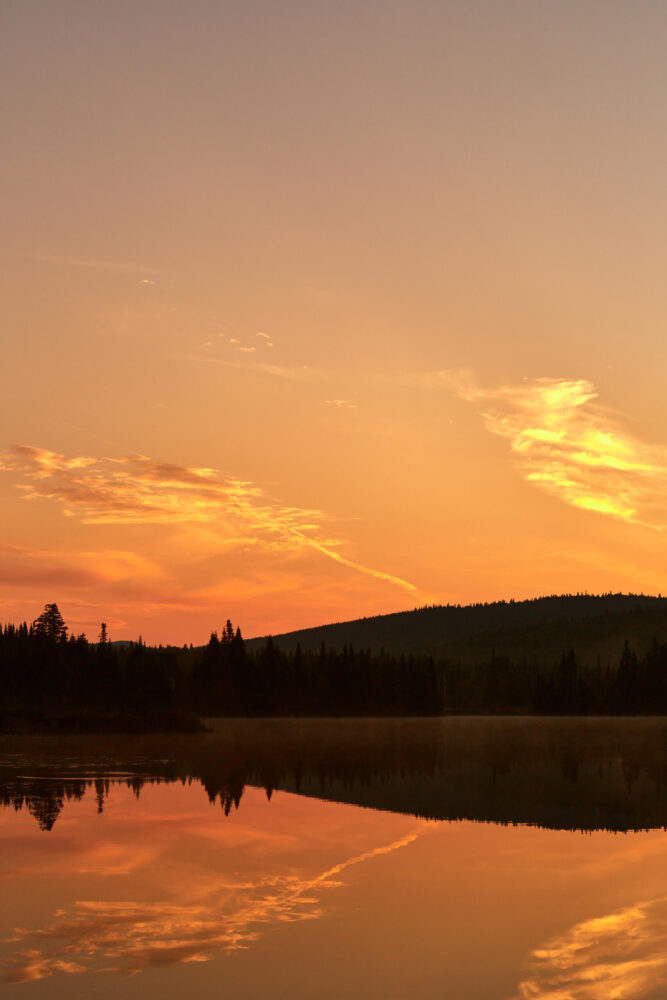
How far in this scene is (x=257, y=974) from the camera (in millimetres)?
16688

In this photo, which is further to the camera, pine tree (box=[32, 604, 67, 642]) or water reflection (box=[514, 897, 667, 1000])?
pine tree (box=[32, 604, 67, 642])

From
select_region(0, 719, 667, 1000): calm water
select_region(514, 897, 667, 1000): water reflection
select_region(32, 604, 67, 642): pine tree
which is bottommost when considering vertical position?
select_region(514, 897, 667, 1000): water reflection

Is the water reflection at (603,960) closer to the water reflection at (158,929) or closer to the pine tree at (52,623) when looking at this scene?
the water reflection at (158,929)

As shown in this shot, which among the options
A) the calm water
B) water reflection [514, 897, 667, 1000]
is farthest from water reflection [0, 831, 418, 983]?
water reflection [514, 897, 667, 1000]

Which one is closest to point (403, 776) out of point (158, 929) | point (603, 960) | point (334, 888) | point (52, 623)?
point (334, 888)

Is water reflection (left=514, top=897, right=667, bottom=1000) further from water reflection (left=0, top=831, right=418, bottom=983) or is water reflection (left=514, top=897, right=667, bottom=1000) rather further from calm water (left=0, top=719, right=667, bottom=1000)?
water reflection (left=0, top=831, right=418, bottom=983)

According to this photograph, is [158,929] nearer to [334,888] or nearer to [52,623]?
[334,888]

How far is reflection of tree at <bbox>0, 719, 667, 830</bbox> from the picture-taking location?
38281 mm

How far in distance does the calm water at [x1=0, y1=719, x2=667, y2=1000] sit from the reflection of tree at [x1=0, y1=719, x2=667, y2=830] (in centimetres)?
31

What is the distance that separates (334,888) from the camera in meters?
23.6

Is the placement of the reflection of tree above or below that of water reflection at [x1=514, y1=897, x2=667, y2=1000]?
above

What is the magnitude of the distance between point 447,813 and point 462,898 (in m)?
14.7

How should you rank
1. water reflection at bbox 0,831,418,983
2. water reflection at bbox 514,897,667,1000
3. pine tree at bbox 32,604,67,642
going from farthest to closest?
pine tree at bbox 32,604,67,642 → water reflection at bbox 0,831,418,983 → water reflection at bbox 514,897,667,1000

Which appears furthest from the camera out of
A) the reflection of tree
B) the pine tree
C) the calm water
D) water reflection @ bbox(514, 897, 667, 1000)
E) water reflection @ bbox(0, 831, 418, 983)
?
the pine tree
